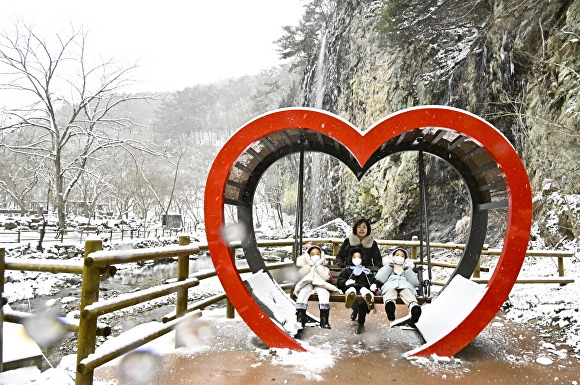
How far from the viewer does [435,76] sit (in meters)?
14.8

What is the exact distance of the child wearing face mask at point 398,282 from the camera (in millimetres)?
4207

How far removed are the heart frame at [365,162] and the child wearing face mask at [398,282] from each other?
1.50 ft

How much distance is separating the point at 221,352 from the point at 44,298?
984 cm

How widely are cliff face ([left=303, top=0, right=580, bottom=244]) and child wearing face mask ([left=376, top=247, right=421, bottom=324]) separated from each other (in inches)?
145

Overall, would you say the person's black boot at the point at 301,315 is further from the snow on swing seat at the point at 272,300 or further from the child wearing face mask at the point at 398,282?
the child wearing face mask at the point at 398,282

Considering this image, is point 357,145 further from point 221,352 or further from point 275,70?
point 275,70

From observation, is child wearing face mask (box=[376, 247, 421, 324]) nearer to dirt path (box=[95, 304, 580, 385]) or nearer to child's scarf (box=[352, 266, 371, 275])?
child's scarf (box=[352, 266, 371, 275])

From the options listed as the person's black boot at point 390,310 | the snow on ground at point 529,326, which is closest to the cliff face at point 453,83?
the snow on ground at point 529,326

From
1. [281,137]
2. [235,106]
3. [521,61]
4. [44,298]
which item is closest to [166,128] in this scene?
[235,106]

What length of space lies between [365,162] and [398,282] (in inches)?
56.3

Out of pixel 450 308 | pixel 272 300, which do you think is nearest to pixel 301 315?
pixel 272 300

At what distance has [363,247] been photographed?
5195 mm

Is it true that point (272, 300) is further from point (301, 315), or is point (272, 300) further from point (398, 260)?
point (398, 260)

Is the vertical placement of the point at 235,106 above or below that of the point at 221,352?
above
